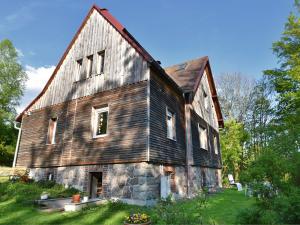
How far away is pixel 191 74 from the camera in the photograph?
16.9 m

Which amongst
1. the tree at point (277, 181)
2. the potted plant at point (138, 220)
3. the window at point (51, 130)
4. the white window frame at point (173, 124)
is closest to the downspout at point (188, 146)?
the white window frame at point (173, 124)

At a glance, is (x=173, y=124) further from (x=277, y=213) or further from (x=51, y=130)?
(x=277, y=213)

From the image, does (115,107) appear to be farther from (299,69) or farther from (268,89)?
(268,89)

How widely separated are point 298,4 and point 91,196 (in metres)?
21.9

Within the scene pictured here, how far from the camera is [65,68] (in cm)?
1388

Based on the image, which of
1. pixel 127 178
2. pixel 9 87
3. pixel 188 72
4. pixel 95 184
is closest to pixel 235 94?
pixel 188 72

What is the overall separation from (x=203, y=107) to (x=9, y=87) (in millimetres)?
25094

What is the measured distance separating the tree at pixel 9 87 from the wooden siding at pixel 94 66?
15572mm

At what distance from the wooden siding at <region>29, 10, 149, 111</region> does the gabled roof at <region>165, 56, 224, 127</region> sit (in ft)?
14.1

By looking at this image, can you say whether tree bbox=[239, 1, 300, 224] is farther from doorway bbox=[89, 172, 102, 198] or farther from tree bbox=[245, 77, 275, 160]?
tree bbox=[245, 77, 275, 160]

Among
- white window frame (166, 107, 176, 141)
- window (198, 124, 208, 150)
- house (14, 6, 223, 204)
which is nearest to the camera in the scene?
house (14, 6, 223, 204)

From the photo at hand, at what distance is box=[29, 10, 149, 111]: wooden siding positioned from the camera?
11219mm

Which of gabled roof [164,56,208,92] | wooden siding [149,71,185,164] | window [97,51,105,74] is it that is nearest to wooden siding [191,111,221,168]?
wooden siding [149,71,185,164]

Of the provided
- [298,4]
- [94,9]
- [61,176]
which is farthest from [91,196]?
[298,4]
